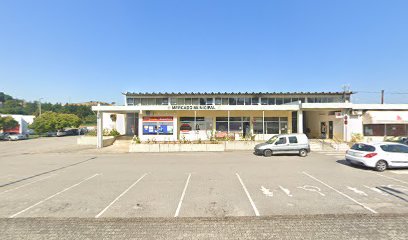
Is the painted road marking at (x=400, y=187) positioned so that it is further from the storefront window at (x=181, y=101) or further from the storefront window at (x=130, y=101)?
the storefront window at (x=130, y=101)

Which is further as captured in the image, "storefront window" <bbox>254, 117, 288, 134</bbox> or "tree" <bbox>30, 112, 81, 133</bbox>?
"tree" <bbox>30, 112, 81, 133</bbox>

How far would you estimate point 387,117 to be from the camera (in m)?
21.5

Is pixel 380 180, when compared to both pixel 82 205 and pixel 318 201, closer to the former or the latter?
pixel 318 201

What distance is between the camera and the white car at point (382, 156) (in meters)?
11.0

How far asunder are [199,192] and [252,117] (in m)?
17.8

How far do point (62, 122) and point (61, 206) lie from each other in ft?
151

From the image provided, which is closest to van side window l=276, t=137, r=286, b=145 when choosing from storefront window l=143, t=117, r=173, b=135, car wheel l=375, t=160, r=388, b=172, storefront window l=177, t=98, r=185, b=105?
car wheel l=375, t=160, r=388, b=172

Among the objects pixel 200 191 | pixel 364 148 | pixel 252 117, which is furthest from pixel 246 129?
pixel 200 191

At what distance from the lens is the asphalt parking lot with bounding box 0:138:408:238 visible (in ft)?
19.5

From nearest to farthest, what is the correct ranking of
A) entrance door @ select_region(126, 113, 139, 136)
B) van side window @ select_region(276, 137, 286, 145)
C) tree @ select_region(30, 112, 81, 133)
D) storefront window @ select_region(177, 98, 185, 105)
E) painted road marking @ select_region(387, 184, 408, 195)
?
1. painted road marking @ select_region(387, 184, 408, 195)
2. van side window @ select_region(276, 137, 286, 145)
3. storefront window @ select_region(177, 98, 185, 105)
4. entrance door @ select_region(126, 113, 139, 136)
5. tree @ select_region(30, 112, 81, 133)

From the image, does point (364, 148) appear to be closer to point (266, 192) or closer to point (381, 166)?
point (381, 166)

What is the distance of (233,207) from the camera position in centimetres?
616

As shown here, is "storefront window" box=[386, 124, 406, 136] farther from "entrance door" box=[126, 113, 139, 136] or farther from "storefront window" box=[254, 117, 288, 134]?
"entrance door" box=[126, 113, 139, 136]

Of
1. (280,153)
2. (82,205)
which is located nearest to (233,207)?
(82,205)
